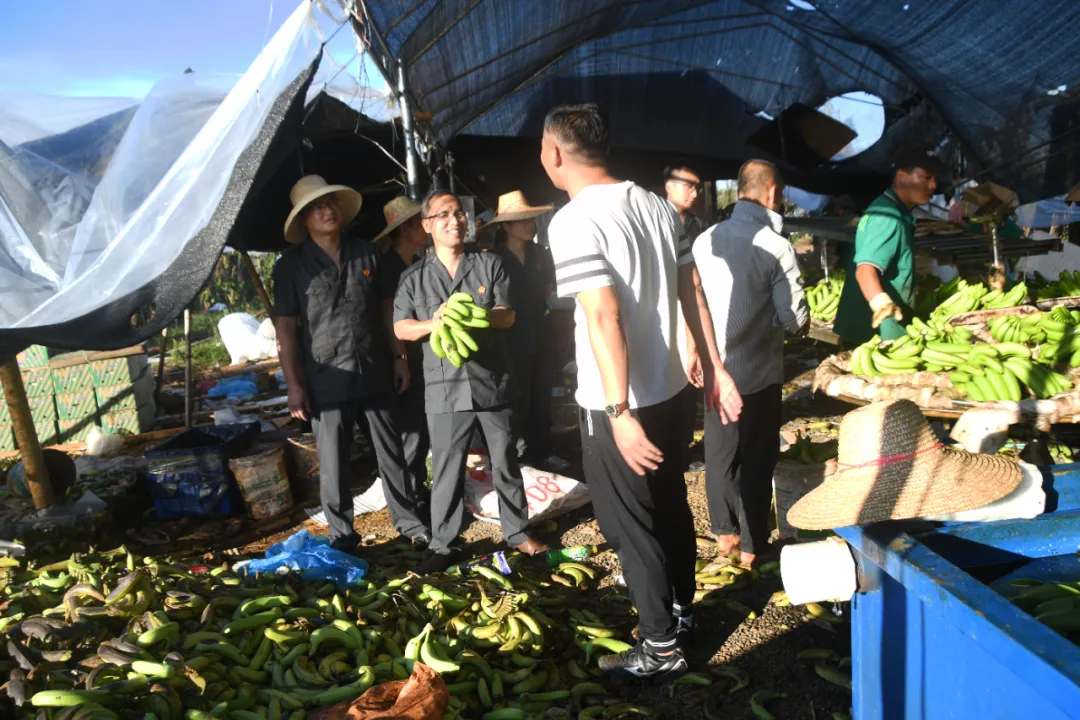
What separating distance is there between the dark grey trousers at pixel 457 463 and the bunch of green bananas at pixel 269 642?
0.52m

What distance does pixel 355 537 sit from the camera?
461 cm

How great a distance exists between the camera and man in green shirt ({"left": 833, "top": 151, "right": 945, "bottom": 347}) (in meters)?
4.35

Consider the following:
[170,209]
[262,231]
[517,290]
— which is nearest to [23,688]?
[170,209]

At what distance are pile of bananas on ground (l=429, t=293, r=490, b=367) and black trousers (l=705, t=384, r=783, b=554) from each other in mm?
1324

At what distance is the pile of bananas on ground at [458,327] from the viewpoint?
12.7ft

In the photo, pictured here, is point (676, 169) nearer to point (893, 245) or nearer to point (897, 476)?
point (893, 245)

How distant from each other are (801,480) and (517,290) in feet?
8.41

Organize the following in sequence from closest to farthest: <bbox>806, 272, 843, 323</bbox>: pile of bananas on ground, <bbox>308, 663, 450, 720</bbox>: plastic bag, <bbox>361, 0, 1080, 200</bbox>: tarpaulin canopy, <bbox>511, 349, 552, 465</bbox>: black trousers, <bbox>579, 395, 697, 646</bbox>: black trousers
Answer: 1. <bbox>308, 663, 450, 720</bbox>: plastic bag
2. <bbox>579, 395, 697, 646</bbox>: black trousers
3. <bbox>361, 0, 1080, 200</bbox>: tarpaulin canopy
4. <bbox>511, 349, 552, 465</bbox>: black trousers
5. <bbox>806, 272, 843, 323</bbox>: pile of bananas on ground

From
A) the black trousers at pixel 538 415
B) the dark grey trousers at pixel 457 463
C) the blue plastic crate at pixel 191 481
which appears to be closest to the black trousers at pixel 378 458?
the dark grey trousers at pixel 457 463

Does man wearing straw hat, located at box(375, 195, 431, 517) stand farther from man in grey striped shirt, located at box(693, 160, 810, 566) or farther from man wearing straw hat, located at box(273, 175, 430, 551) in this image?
man in grey striped shirt, located at box(693, 160, 810, 566)

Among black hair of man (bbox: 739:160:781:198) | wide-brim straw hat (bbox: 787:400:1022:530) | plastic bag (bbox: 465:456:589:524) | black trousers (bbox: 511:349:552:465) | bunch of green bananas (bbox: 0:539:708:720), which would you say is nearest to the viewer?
wide-brim straw hat (bbox: 787:400:1022:530)

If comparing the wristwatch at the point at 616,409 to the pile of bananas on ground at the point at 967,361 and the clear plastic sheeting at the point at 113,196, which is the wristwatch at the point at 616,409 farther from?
the clear plastic sheeting at the point at 113,196

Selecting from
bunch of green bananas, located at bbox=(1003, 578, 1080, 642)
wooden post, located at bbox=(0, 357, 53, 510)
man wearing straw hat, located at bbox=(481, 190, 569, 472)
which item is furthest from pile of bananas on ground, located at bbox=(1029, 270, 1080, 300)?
wooden post, located at bbox=(0, 357, 53, 510)

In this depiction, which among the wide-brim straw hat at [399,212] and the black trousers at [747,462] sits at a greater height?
the wide-brim straw hat at [399,212]
